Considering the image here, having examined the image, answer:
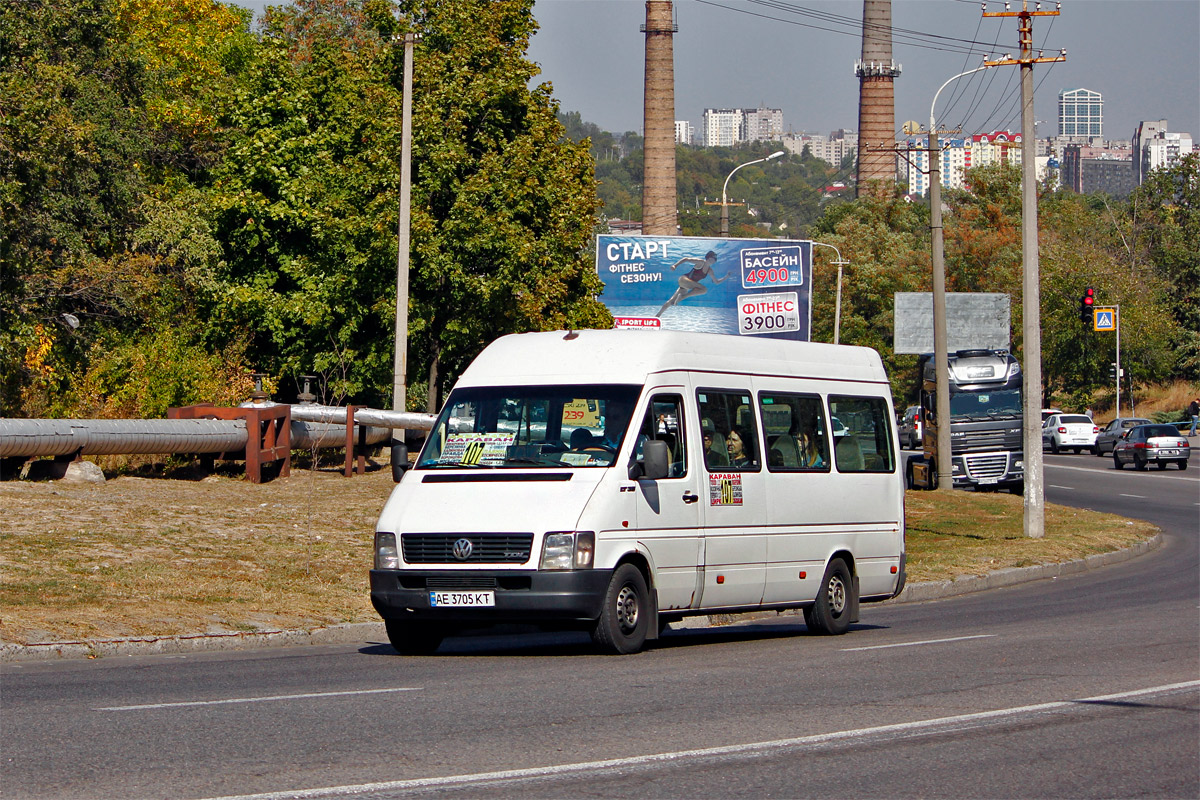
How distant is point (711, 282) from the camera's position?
46.1 meters

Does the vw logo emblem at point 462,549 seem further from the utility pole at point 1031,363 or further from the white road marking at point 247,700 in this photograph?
the utility pole at point 1031,363

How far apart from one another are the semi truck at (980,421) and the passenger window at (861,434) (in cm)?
2240

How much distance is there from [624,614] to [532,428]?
1691 millimetres

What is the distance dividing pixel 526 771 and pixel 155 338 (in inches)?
1078

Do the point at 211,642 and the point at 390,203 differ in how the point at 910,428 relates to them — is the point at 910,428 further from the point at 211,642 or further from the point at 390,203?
the point at 211,642

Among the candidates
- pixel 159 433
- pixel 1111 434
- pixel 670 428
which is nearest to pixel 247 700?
pixel 670 428

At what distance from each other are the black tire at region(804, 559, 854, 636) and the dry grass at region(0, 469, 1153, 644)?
429 centimetres

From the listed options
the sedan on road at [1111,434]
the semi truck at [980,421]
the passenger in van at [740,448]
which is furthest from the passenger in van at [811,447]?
the sedan on road at [1111,434]

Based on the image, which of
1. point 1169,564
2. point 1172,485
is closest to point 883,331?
point 1172,485

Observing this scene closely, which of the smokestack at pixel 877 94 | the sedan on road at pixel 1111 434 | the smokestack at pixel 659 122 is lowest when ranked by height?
the sedan on road at pixel 1111 434

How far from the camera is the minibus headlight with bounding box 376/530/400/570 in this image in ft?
36.3

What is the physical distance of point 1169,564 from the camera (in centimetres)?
2284

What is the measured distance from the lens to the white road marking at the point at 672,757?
6035 mm

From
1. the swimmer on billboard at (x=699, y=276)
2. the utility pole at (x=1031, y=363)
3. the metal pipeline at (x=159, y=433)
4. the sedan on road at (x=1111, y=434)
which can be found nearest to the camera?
the metal pipeline at (x=159, y=433)
